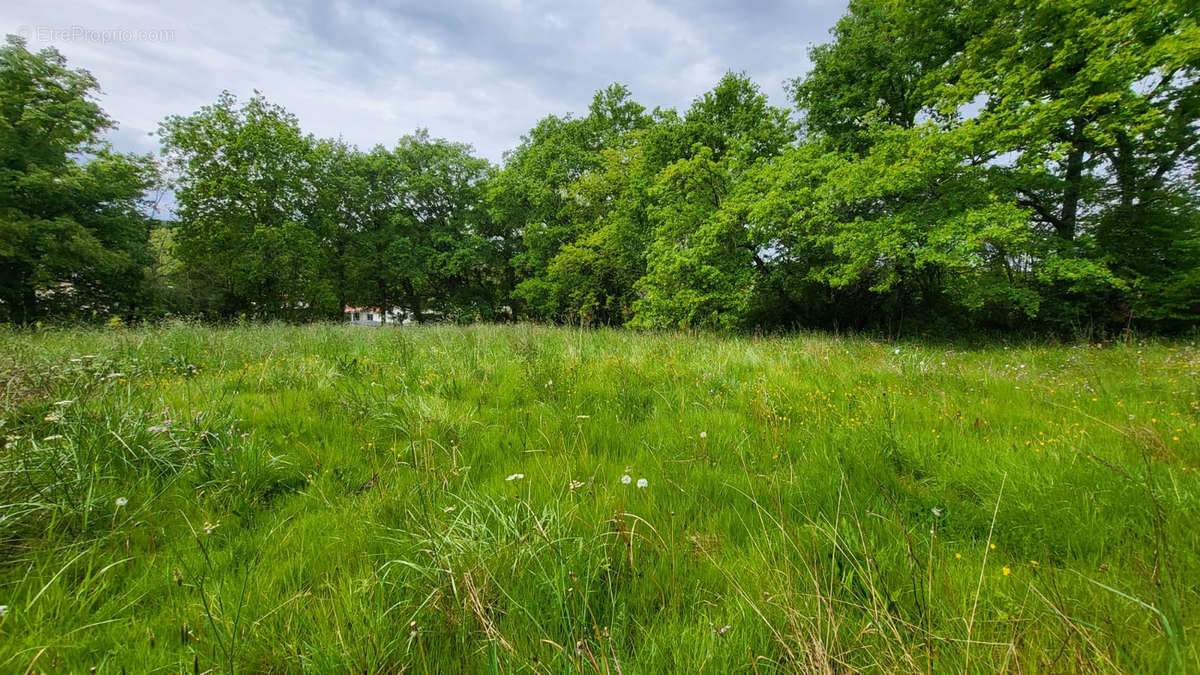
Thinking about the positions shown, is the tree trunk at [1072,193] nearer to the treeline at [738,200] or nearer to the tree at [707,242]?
the treeline at [738,200]

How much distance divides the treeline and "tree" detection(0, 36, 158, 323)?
108 millimetres

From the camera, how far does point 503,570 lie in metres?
1.31

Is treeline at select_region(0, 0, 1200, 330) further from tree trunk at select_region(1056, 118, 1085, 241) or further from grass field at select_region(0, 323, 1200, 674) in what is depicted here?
grass field at select_region(0, 323, 1200, 674)

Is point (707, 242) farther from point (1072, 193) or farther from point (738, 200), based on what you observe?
point (1072, 193)

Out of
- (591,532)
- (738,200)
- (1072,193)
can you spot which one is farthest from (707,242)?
(591,532)

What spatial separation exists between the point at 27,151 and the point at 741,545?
30.7 metres

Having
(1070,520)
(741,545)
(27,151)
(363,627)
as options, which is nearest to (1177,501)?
(1070,520)

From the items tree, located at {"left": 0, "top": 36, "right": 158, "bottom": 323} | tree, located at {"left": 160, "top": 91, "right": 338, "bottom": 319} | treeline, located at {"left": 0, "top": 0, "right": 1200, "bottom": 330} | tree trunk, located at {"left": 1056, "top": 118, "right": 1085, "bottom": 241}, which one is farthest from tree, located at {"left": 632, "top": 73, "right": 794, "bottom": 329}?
tree, located at {"left": 0, "top": 36, "right": 158, "bottom": 323}

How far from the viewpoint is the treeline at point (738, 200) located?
9203 mm

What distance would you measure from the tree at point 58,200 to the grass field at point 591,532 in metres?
22.6

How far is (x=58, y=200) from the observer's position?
16.8 meters

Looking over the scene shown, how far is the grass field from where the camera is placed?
3.40 ft

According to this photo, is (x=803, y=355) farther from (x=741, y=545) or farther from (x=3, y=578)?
(x=3, y=578)

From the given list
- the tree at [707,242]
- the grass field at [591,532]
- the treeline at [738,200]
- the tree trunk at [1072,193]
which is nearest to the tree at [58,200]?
the treeline at [738,200]
